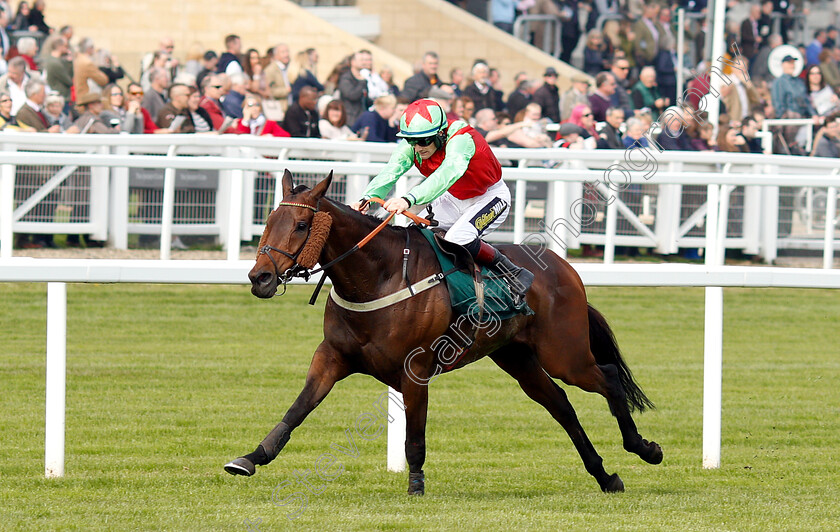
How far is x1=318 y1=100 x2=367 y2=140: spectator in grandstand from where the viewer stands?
12.1 meters

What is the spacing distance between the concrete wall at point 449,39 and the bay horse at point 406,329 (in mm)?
15279

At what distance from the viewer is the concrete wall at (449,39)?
68.4 feet

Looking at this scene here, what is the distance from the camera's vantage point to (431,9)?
21297mm

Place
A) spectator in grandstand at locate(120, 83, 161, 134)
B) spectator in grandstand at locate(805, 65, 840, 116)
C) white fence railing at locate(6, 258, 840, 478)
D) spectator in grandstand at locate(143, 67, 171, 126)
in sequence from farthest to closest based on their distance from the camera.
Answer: spectator in grandstand at locate(805, 65, 840, 116) → spectator in grandstand at locate(143, 67, 171, 126) → spectator in grandstand at locate(120, 83, 161, 134) → white fence railing at locate(6, 258, 840, 478)

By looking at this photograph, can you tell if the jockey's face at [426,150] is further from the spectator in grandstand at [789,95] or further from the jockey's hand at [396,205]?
the spectator in grandstand at [789,95]

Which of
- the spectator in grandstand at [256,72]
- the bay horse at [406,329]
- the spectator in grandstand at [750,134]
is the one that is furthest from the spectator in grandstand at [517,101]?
the bay horse at [406,329]

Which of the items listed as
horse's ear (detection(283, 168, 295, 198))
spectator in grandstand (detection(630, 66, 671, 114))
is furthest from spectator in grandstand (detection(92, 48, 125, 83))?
horse's ear (detection(283, 168, 295, 198))

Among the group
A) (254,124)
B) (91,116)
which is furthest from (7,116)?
(254,124)

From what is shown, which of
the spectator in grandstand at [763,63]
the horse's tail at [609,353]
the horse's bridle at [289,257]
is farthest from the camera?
the spectator in grandstand at [763,63]

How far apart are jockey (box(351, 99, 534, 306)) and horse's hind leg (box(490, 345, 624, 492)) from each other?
0.40 metres

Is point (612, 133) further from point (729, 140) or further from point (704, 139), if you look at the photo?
point (729, 140)

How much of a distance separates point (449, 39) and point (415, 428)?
16.5 metres

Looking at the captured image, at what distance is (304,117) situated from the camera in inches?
482

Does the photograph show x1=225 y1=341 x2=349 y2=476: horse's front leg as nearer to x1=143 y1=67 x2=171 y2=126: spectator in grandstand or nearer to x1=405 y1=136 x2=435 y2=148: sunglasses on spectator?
x1=405 y1=136 x2=435 y2=148: sunglasses on spectator
